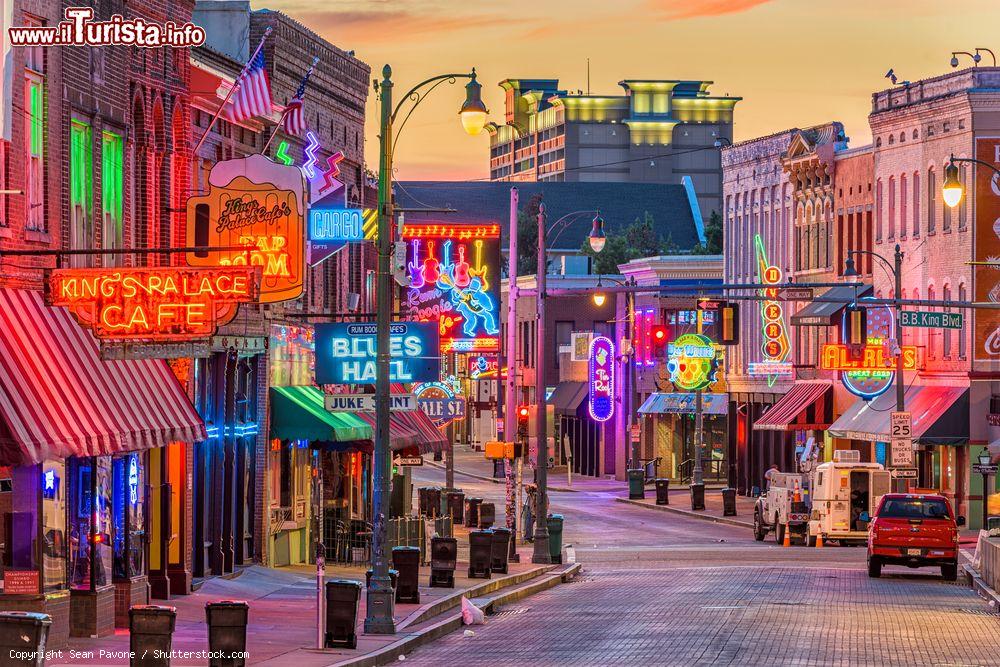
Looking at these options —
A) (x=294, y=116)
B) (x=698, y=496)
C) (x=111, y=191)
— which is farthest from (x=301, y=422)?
(x=698, y=496)

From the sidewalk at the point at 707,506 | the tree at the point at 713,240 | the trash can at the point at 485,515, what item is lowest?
the sidewalk at the point at 707,506

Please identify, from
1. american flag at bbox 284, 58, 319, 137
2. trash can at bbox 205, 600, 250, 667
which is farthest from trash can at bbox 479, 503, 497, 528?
trash can at bbox 205, 600, 250, 667

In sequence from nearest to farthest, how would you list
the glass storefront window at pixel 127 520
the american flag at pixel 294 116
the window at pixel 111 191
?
the glass storefront window at pixel 127 520, the window at pixel 111 191, the american flag at pixel 294 116

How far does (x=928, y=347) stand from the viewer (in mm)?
62250

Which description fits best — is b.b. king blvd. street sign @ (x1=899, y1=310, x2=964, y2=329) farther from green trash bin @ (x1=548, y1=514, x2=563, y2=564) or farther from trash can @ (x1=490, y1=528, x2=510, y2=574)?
trash can @ (x1=490, y1=528, x2=510, y2=574)

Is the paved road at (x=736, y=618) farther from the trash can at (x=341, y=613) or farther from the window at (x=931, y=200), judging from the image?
the window at (x=931, y=200)

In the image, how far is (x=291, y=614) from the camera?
2895 centimetres

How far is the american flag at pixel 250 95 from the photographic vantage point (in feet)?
108

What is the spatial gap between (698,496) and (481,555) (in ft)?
107

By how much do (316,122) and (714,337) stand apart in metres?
43.8

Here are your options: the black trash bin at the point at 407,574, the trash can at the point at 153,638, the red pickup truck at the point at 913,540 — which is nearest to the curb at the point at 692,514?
the red pickup truck at the point at 913,540

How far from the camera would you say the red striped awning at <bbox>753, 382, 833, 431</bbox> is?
69.1 meters

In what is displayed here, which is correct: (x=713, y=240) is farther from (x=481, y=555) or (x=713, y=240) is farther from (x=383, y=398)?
(x=383, y=398)

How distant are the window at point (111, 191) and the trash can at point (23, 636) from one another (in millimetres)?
11884
